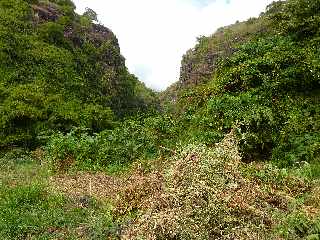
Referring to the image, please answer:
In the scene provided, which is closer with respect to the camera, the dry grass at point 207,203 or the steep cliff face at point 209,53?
the dry grass at point 207,203

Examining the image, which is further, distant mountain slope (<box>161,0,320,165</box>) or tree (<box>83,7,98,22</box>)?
tree (<box>83,7,98,22</box>)

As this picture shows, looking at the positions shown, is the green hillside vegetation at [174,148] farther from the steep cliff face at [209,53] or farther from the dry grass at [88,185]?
the steep cliff face at [209,53]

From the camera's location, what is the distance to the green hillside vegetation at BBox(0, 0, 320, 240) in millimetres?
8844

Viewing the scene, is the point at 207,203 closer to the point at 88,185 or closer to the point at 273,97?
the point at 88,185

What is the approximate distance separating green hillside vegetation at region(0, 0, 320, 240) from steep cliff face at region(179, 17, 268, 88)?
285 mm

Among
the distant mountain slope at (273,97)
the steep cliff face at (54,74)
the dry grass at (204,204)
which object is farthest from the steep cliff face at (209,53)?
the dry grass at (204,204)

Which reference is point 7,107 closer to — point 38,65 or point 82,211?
point 38,65

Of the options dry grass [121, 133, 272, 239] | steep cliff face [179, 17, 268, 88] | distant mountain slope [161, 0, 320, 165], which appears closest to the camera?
dry grass [121, 133, 272, 239]

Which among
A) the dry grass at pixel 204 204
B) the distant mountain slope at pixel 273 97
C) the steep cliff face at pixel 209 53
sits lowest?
the dry grass at pixel 204 204

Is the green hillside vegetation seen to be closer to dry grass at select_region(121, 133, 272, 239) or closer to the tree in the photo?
dry grass at select_region(121, 133, 272, 239)

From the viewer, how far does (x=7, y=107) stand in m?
24.6

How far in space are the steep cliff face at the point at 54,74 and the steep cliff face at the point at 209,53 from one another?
486cm

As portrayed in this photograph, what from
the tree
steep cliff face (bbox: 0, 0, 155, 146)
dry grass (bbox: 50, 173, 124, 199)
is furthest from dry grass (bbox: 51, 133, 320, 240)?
the tree

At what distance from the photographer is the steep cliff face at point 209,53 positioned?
99.7ft
